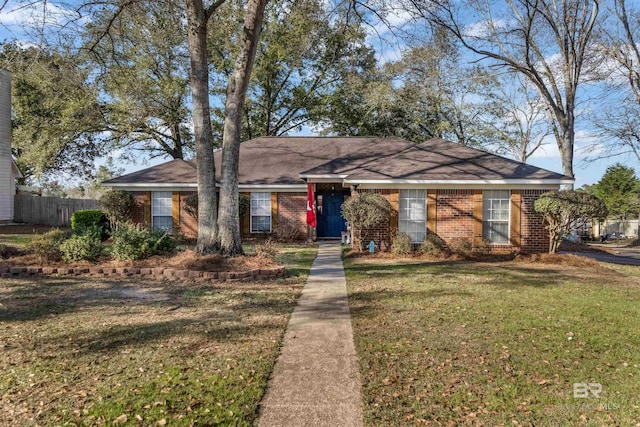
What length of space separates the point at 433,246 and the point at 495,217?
2543 millimetres

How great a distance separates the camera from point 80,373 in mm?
3725

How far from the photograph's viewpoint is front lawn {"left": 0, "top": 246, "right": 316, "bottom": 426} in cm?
308

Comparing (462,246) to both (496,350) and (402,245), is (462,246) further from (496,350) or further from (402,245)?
(496,350)

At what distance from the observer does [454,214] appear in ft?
42.8

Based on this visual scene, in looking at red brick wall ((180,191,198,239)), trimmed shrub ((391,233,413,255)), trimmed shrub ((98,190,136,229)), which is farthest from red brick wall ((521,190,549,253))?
trimmed shrub ((98,190,136,229))

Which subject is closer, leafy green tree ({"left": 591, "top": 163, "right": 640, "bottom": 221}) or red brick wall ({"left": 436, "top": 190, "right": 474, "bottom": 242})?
red brick wall ({"left": 436, "top": 190, "right": 474, "bottom": 242})

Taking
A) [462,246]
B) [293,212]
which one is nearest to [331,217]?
[293,212]

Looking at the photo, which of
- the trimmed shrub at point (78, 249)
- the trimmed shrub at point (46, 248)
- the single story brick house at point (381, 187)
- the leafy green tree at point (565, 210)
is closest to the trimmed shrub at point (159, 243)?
the trimmed shrub at point (78, 249)

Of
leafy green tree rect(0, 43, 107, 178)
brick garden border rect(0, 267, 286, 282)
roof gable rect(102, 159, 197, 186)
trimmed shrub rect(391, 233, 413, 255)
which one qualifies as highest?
leafy green tree rect(0, 43, 107, 178)

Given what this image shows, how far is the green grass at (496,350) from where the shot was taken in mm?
3145

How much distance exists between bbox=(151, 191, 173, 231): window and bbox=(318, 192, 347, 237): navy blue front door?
21.8 feet

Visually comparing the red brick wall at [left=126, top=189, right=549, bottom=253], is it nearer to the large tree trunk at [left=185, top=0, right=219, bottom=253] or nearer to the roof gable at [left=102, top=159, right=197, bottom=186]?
the large tree trunk at [left=185, top=0, right=219, bottom=253]

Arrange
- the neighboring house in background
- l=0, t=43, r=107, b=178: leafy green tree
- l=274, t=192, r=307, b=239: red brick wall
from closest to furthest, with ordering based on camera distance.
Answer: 1. l=274, t=192, r=307, b=239: red brick wall
2. l=0, t=43, r=107, b=178: leafy green tree
3. the neighboring house in background

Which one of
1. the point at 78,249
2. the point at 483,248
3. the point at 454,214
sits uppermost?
the point at 454,214
